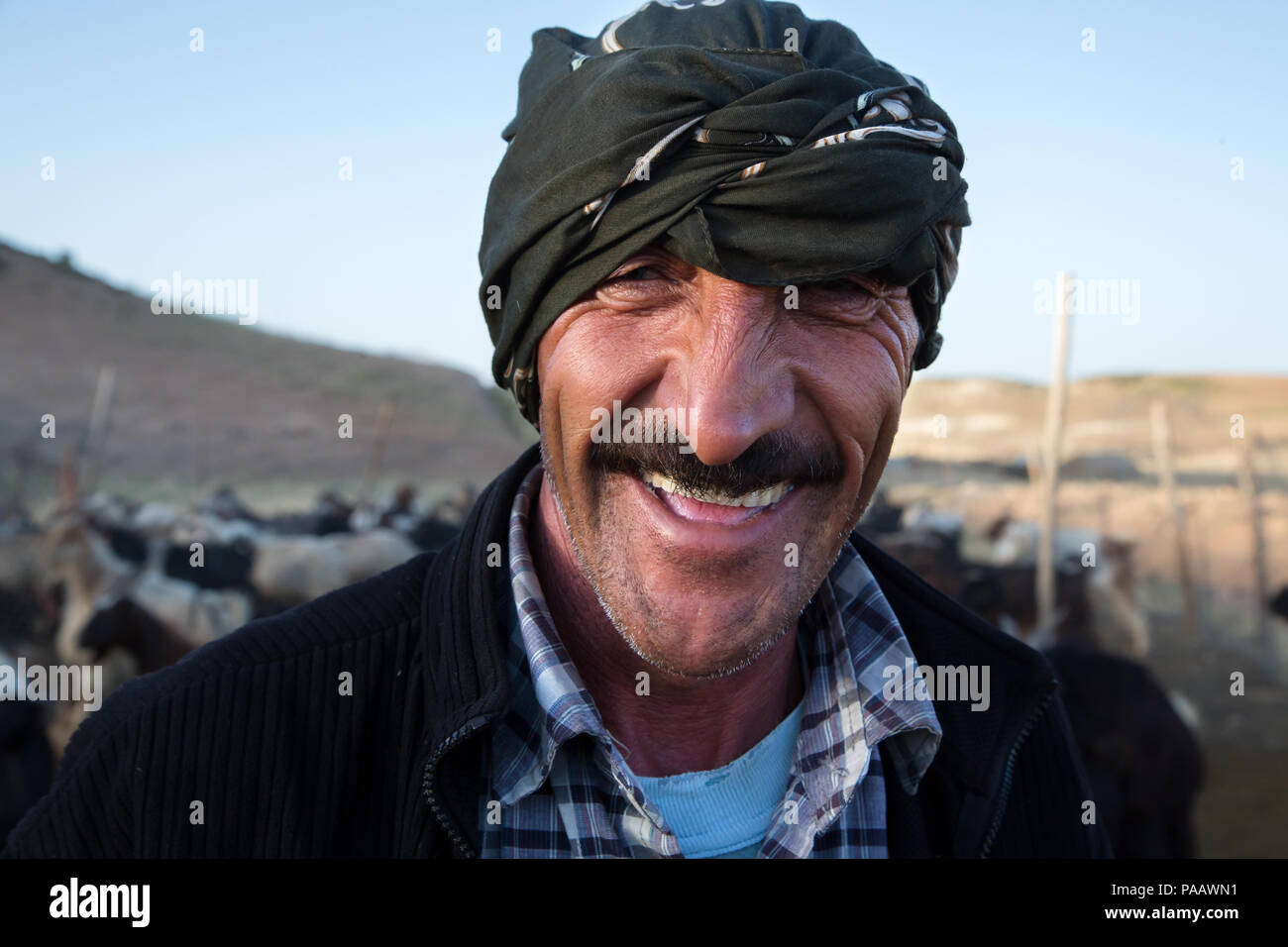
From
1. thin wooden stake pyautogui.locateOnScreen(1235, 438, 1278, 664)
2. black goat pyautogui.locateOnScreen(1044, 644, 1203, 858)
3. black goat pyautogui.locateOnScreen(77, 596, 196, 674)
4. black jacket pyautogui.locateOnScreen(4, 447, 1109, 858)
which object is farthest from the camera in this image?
thin wooden stake pyautogui.locateOnScreen(1235, 438, 1278, 664)

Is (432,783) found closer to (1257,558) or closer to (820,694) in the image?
(820,694)

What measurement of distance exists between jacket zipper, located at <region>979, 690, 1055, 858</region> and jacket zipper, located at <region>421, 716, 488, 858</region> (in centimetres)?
93

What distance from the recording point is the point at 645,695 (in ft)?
6.14

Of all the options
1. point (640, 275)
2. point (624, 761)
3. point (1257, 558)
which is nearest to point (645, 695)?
point (624, 761)

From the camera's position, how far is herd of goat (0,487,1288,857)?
6.20m

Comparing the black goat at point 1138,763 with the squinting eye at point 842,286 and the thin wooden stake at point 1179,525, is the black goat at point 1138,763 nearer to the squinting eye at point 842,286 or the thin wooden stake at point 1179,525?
the thin wooden stake at point 1179,525

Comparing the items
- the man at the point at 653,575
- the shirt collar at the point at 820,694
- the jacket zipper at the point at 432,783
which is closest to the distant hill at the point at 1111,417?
the shirt collar at the point at 820,694

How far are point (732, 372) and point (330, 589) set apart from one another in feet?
12.5

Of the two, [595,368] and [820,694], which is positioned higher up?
[595,368]

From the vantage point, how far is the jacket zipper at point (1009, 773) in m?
1.86

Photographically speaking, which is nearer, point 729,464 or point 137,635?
point 729,464

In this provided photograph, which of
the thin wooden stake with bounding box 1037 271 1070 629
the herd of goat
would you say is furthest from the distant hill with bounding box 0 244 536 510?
the thin wooden stake with bounding box 1037 271 1070 629

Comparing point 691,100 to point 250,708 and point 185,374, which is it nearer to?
point 250,708

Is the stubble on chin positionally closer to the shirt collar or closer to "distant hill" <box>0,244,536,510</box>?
the shirt collar
